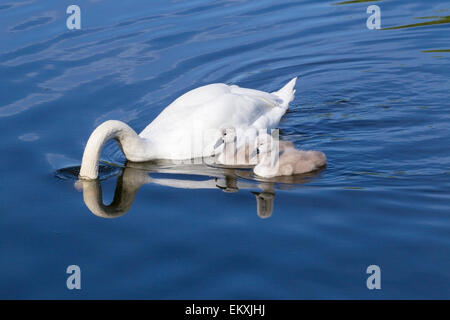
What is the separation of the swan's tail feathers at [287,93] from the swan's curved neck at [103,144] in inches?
99.6

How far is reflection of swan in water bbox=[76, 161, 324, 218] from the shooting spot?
8.38 meters

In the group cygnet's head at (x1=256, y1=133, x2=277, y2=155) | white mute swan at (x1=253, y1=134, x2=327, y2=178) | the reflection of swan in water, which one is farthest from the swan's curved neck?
white mute swan at (x1=253, y1=134, x2=327, y2=178)

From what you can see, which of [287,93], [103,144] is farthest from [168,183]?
[287,93]

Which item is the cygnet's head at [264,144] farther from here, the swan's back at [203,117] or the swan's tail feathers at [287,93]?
the swan's tail feathers at [287,93]

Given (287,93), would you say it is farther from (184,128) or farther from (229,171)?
(229,171)

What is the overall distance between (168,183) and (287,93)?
3033 mm

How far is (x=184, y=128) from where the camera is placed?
966 centimetres

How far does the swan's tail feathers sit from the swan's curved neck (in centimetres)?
253

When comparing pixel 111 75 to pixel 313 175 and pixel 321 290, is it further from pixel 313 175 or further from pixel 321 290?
pixel 321 290

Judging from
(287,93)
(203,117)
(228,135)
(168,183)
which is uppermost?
(287,93)

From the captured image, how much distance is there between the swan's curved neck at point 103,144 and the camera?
9.11m

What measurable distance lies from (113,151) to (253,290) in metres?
4.18

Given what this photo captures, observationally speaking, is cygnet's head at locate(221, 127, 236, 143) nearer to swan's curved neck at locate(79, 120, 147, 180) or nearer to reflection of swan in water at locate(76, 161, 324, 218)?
reflection of swan in water at locate(76, 161, 324, 218)
